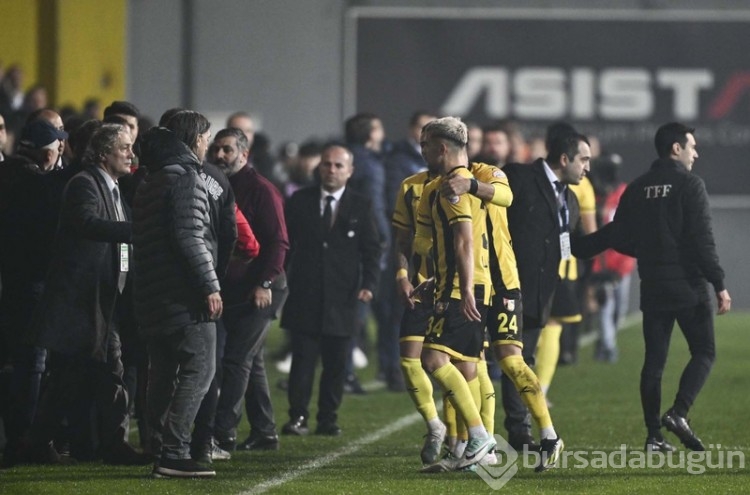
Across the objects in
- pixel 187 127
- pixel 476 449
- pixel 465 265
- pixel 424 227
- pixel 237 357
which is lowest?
pixel 476 449

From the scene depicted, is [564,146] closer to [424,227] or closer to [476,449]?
[424,227]

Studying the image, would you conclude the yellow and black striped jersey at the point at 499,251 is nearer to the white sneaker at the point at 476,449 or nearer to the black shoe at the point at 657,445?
the white sneaker at the point at 476,449

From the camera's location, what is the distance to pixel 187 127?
355 inches

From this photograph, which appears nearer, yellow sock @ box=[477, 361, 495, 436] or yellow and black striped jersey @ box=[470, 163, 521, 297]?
yellow and black striped jersey @ box=[470, 163, 521, 297]

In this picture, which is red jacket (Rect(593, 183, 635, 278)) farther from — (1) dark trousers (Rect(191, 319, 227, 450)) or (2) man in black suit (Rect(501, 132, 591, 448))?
(1) dark trousers (Rect(191, 319, 227, 450))

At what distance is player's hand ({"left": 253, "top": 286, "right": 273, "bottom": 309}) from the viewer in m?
10.1

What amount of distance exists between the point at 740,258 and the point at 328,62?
678 cm

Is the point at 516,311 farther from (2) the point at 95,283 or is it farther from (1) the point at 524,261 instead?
(2) the point at 95,283

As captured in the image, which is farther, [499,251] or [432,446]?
[432,446]

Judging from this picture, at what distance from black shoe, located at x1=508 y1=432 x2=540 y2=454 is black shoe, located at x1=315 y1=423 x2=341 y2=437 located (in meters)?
1.37

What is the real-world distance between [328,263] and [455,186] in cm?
307

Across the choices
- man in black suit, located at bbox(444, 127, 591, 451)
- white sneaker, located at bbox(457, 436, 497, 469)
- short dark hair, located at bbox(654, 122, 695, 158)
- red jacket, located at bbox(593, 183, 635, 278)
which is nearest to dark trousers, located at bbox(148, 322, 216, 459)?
white sneaker, located at bbox(457, 436, 497, 469)

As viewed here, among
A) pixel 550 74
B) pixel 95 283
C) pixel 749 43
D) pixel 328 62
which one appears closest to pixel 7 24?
pixel 328 62

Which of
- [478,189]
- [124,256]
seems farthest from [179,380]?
[478,189]
